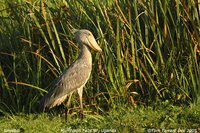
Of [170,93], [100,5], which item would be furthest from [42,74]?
[170,93]

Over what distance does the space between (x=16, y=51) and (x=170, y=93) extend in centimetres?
202

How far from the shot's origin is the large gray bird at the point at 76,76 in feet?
19.6

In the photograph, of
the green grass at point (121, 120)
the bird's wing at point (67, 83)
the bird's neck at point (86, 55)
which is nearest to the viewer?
the green grass at point (121, 120)

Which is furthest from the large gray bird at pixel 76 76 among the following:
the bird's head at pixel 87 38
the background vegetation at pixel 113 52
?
the background vegetation at pixel 113 52

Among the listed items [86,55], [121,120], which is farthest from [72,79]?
[121,120]

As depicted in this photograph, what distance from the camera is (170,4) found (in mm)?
6238

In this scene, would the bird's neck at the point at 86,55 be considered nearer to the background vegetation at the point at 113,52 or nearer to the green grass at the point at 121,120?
the background vegetation at the point at 113,52

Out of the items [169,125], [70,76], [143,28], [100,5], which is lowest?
[169,125]

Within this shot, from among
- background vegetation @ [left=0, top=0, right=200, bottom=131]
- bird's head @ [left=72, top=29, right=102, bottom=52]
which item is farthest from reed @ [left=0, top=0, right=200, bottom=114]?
bird's head @ [left=72, top=29, right=102, bottom=52]

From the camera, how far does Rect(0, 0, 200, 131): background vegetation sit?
6.00 meters

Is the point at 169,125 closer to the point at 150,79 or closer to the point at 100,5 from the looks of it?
the point at 150,79

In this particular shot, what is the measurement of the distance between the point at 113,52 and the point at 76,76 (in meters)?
0.54

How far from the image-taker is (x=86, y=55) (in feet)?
20.0

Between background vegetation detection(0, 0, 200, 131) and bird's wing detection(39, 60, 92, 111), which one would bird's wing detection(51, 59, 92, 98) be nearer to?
bird's wing detection(39, 60, 92, 111)
